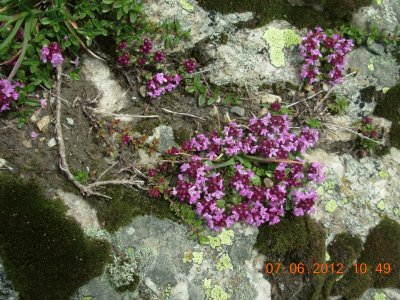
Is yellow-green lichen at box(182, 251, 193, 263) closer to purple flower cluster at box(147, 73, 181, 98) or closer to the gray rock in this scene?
the gray rock

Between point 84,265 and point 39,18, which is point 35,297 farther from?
point 39,18

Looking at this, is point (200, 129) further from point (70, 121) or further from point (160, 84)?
point (70, 121)

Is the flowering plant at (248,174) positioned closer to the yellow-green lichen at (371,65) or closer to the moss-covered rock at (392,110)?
the moss-covered rock at (392,110)

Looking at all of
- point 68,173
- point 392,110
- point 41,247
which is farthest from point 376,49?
point 41,247

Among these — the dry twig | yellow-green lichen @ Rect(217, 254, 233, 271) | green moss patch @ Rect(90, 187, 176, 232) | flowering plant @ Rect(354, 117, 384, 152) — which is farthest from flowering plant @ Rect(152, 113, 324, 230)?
flowering plant @ Rect(354, 117, 384, 152)

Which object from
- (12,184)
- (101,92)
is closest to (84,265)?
(12,184)

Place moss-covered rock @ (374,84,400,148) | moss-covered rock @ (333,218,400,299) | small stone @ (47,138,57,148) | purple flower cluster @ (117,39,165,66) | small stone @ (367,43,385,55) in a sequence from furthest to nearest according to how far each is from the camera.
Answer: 1. small stone @ (367,43,385,55)
2. moss-covered rock @ (374,84,400,148)
3. moss-covered rock @ (333,218,400,299)
4. purple flower cluster @ (117,39,165,66)
5. small stone @ (47,138,57,148)
